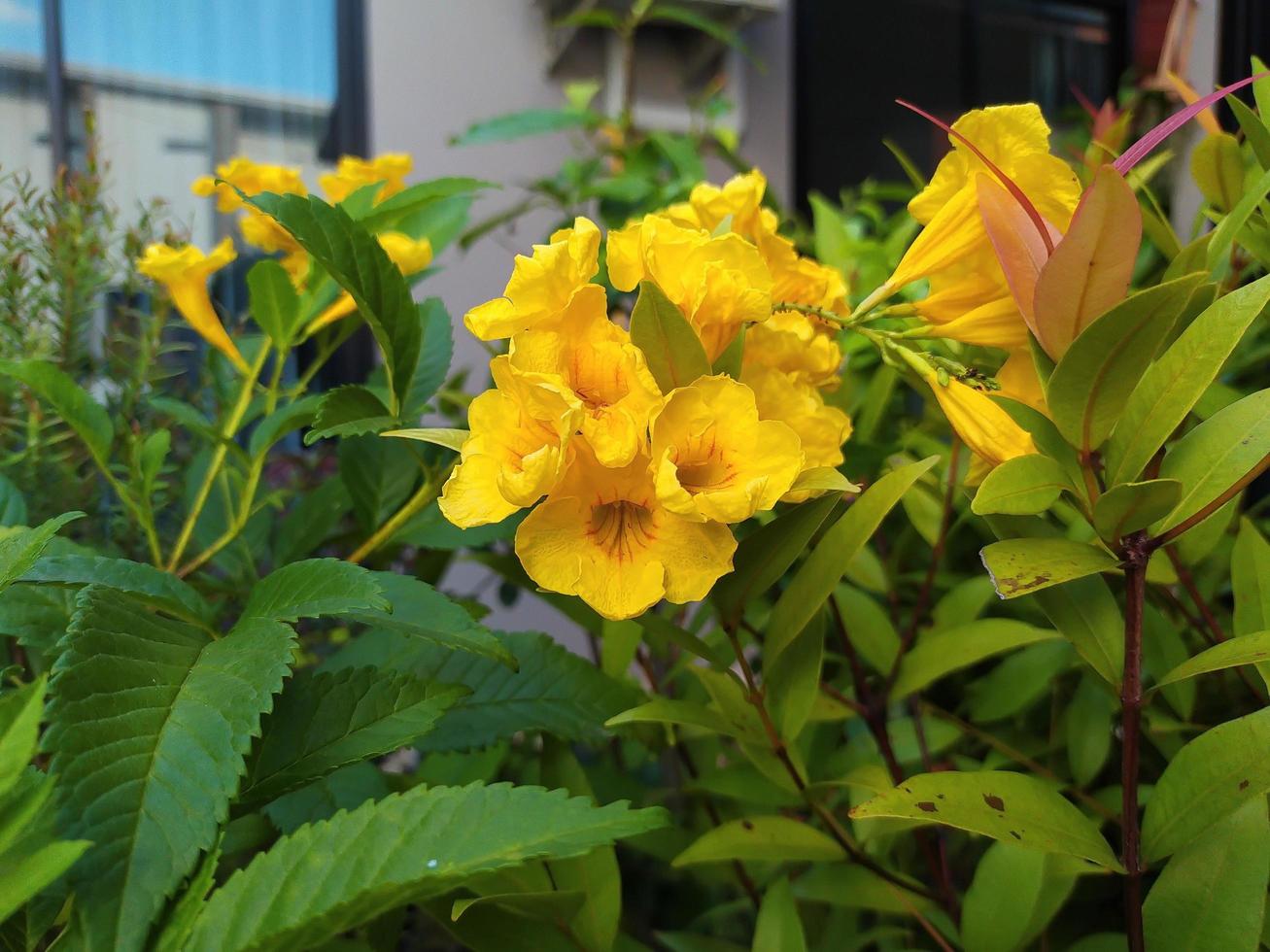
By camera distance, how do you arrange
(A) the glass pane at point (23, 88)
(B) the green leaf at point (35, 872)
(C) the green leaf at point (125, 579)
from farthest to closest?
(A) the glass pane at point (23, 88) → (C) the green leaf at point (125, 579) → (B) the green leaf at point (35, 872)

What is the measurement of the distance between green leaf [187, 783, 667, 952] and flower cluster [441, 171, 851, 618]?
75 mm

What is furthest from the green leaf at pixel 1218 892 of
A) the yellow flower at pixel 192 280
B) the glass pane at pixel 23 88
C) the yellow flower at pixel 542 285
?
the glass pane at pixel 23 88

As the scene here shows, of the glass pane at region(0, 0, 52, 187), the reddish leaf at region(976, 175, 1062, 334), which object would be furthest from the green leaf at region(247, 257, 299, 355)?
the glass pane at region(0, 0, 52, 187)

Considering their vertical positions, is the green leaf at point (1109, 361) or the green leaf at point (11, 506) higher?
the green leaf at point (1109, 361)

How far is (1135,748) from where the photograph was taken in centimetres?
36

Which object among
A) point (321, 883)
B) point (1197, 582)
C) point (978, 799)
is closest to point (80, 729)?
point (321, 883)

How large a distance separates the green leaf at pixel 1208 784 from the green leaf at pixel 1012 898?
7 centimetres

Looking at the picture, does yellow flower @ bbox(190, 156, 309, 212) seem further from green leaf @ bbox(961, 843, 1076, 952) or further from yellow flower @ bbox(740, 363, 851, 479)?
green leaf @ bbox(961, 843, 1076, 952)

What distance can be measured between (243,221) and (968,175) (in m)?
0.47

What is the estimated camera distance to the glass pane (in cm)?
200

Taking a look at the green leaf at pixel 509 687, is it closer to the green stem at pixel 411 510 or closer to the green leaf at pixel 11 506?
the green stem at pixel 411 510

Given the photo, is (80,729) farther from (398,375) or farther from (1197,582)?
(1197,582)

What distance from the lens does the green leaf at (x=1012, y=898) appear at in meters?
0.43

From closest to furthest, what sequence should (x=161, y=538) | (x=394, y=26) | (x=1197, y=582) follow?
(x=1197, y=582) < (x=161, y=538) < (x=394, y=26)
